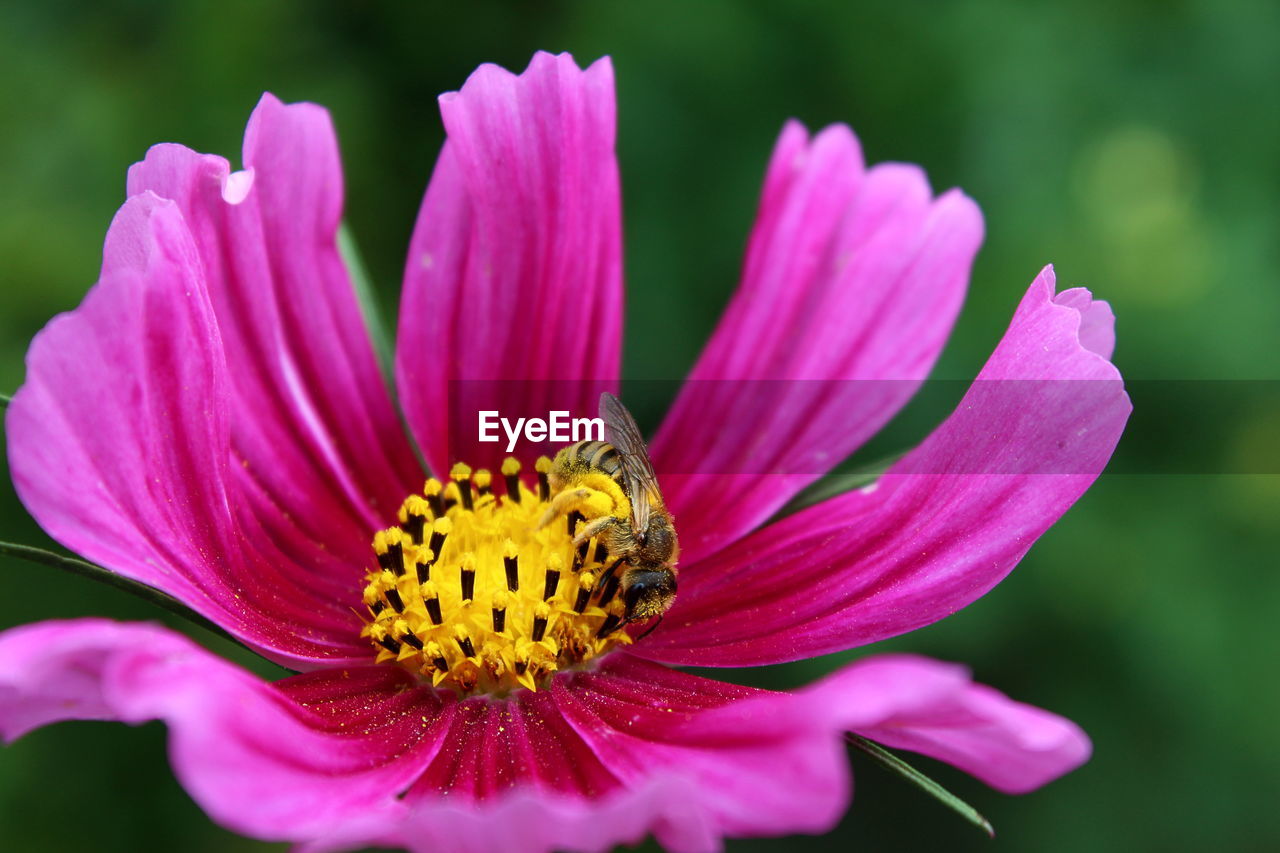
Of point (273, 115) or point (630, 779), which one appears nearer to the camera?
point (630, 779)

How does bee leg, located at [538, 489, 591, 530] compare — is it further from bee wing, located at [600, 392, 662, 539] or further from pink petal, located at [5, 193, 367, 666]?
pink petal, located at [5, 193, 367, 666]

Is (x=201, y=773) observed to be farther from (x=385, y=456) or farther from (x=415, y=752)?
(x=385, y=456)

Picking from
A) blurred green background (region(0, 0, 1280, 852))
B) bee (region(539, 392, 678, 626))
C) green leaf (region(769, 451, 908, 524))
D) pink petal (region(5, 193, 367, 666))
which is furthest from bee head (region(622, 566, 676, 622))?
blurred green background (region(0, 0, 1280, 852))

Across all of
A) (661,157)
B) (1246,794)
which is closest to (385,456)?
(661,157)

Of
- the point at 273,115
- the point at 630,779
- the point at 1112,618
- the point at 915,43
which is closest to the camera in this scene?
the point at 630,779

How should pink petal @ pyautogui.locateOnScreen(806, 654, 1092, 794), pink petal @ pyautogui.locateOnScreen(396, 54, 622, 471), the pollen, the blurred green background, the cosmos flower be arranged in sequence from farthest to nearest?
the blurred green background
pink petal @ pyautogui.locateOnScreen(396, 54, 622, 471)
the pollen
the cosmos flower
pink petal @ pyautogui.locateOnScreen(806, 654, 1092, 794)

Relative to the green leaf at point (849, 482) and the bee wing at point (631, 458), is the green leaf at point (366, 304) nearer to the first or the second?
the bee wing at point (631, 458)

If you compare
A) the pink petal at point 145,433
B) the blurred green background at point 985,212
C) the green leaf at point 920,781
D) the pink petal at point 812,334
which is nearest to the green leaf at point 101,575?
the pink petal at point 145,433
